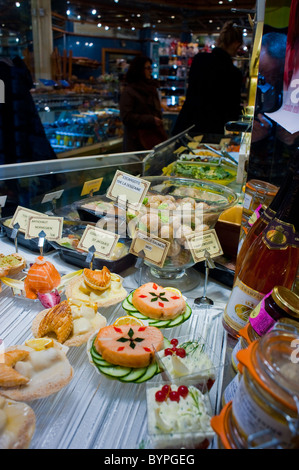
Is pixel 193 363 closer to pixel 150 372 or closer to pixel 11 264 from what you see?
pixel 150 372

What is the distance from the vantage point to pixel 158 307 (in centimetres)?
119

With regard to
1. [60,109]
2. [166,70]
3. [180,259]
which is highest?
[166,70]

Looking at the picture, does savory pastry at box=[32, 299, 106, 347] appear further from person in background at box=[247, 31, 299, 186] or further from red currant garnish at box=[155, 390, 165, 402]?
person in background at box=[247, 31, 299, 186]

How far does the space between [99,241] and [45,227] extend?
0.24 m

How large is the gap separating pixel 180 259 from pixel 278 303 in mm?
708

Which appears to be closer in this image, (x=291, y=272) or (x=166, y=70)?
(x=291, y=272)

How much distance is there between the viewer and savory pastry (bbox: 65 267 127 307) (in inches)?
51.7

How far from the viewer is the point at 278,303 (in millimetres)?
806

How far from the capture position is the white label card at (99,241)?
1459 millimetres

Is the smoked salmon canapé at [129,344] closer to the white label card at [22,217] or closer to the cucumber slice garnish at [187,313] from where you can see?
the cucumber slice garnish at [187,313]

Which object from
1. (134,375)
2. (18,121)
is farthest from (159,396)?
(18,121)
